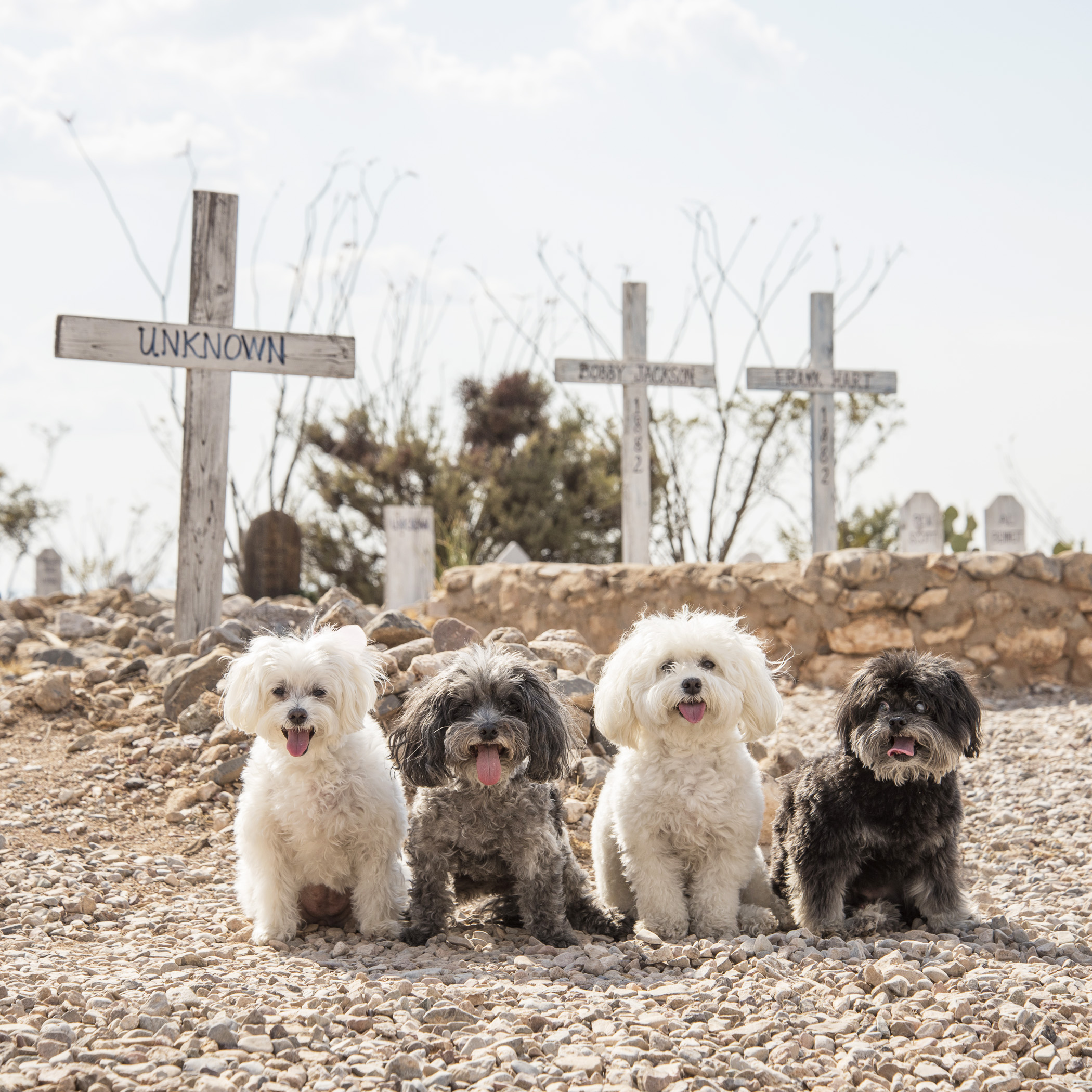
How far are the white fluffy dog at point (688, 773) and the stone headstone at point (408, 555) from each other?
7.80 metres

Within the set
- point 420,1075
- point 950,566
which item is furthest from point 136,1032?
point 950,566

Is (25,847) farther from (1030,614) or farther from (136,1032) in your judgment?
(1030,614)

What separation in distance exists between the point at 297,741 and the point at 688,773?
149 cm

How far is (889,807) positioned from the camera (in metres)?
4.16

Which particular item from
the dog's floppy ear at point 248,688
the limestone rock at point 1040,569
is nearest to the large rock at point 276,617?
the dog's floppy ear at point 248,688

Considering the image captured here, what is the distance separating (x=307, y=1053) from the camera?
9.77 ft

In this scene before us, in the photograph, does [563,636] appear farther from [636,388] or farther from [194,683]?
[636,388]

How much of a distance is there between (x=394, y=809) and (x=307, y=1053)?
4.42ft

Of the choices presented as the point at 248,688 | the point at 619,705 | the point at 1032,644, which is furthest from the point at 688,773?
the point at 1032,644

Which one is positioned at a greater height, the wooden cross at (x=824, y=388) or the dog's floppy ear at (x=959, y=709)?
the wooden cross at (x=824, y=388)

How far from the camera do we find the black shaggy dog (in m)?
4.02

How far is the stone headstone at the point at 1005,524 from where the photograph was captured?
39.7 ft

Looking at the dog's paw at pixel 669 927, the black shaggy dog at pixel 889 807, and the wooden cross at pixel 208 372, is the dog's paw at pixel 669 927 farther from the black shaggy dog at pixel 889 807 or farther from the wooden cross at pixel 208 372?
the wooden cross at pixel 208 372

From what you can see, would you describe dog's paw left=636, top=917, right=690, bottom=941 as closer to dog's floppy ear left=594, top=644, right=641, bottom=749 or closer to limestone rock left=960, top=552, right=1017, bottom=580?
dog's floppy ear left=594, top=644, right=641, bottom=749
